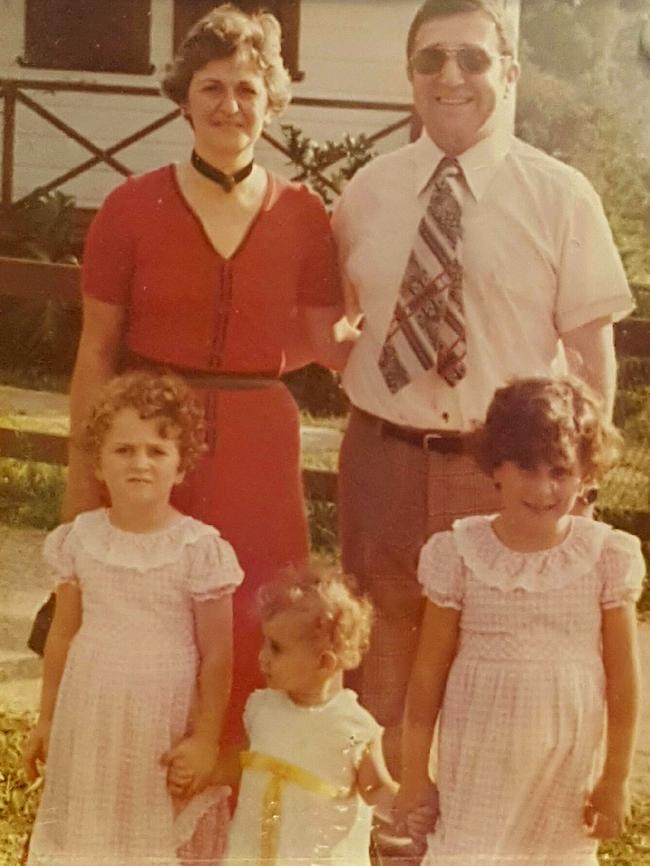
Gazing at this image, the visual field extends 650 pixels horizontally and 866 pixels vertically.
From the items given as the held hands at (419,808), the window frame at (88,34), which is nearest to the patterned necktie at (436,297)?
the window frame at (88,34)

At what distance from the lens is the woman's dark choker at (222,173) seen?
1.88 m

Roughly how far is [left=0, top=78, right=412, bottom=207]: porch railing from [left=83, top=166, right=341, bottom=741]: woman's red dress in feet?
0.22

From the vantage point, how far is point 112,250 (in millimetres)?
1883

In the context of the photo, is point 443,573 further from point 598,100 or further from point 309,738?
point 598,100

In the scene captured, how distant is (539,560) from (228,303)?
1.75ft

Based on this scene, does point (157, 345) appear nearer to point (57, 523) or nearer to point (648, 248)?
point (57, 523)

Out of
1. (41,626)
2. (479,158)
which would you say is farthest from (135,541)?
(479,158)

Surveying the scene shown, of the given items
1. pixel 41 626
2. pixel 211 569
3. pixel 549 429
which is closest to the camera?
pixel 549 429

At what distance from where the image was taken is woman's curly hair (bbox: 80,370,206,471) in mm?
1881

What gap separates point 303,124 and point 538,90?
0.32m

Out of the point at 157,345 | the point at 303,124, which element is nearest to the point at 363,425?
the point at 157,345

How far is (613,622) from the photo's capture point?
71.5 inches

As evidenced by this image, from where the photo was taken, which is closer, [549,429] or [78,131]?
[549,429]

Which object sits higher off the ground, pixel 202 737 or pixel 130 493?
pixel 130 493
